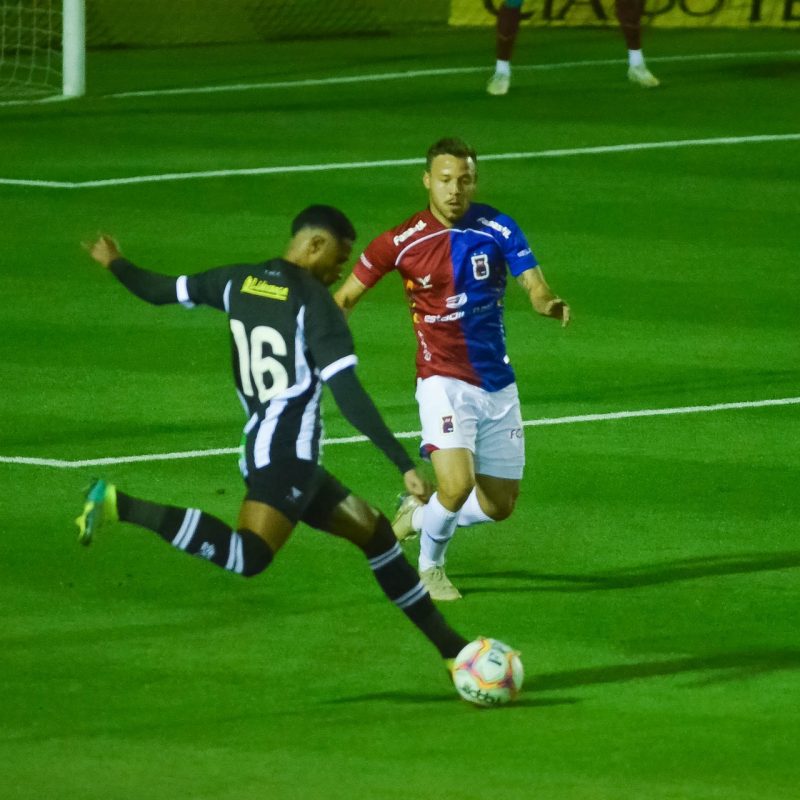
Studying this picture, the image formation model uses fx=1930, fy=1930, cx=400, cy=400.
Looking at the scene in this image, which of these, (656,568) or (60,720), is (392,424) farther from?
(60,720)

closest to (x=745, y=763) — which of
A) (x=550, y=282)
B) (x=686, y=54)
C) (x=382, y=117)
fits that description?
(x=550, y=282)

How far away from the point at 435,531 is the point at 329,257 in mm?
1662

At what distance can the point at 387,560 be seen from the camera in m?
7.41

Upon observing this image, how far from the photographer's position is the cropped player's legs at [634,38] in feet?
69.2

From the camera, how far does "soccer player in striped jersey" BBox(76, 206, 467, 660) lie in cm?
717

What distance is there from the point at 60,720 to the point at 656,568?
3.11 m

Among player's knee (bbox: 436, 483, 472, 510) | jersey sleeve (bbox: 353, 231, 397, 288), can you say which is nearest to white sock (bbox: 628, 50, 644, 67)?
jersey sleeve (bbox: 353, 231, 397, 288)

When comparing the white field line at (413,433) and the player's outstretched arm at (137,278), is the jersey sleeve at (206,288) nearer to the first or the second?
the player's outstretched arm at (137,278)

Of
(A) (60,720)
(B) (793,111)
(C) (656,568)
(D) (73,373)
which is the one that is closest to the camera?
(A) (60,720)

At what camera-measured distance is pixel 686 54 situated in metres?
24.6

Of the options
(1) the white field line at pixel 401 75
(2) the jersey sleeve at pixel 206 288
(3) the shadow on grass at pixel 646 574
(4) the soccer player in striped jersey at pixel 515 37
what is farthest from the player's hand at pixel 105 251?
(1) the white field line at pixel 401 75

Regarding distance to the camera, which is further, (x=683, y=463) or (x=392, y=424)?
(x=392, y=424)

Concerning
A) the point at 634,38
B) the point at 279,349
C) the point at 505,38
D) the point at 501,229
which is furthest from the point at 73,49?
the point at 279,349

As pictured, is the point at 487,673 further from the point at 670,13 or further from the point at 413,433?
the point at 670,13
